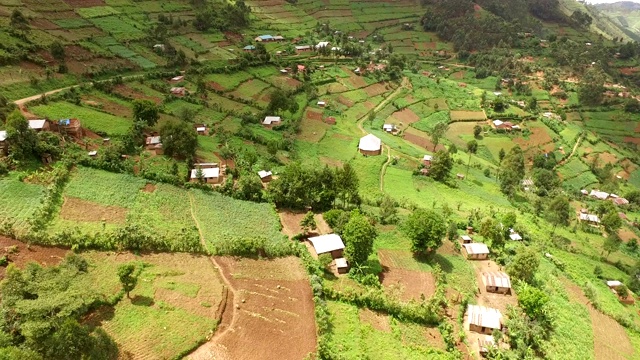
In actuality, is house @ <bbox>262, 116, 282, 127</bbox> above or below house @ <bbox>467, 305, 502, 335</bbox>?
above

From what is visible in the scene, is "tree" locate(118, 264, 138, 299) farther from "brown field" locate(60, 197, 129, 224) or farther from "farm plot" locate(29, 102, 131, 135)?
"farm plot" locate(29, 102, 131, 135)

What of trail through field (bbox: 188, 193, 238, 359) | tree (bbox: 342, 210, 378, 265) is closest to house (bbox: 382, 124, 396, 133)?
tree (bbox: 342, 210, 378, 265)

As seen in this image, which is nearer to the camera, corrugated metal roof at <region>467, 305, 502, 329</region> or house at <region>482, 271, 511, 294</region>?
corrugated metal roof at <region>467, 305, 502, 329</region>

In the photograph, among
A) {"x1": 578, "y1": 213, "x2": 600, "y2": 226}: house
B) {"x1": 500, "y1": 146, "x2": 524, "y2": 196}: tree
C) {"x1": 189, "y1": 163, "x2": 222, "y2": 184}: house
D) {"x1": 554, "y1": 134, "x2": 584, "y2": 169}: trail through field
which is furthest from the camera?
{"x1": 554, "y1": 134, "x2": 584, "y2": 169}: trail through field

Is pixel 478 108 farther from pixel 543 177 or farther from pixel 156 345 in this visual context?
pixel 156 345

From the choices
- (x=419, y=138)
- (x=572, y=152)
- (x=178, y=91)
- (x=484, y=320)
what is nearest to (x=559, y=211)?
(x=419, y=138)

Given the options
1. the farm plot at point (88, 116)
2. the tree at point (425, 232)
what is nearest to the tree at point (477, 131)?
the tree at point (425, 232)

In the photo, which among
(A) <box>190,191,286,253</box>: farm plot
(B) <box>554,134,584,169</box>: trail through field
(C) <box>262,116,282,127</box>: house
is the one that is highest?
(C) <box>262,116,282,127</box>: house
